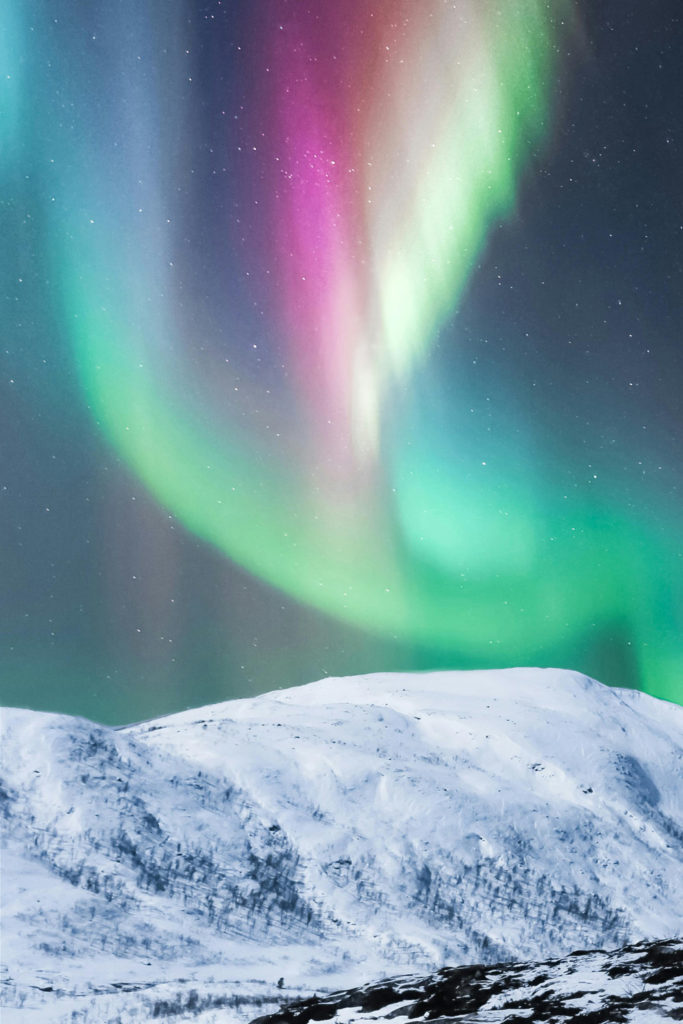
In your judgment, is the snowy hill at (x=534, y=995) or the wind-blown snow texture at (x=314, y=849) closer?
the snowy hill at (x=534, y=995)

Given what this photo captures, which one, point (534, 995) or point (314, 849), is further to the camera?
point (314, 849)

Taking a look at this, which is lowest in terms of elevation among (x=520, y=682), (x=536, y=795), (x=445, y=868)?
(x=445, y=868)

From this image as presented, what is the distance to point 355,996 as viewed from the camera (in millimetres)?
15680

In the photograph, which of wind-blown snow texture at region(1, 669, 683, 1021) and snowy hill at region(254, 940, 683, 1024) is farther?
wind-blown snow texture at region(1, 669, 683, 1021)

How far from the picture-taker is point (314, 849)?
223ft

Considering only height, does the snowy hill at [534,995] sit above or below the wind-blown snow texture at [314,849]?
below

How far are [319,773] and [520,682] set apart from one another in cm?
5633

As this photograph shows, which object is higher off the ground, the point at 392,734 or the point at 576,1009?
the point at 392,734

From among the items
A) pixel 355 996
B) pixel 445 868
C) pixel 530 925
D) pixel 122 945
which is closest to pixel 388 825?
pixel 445 868

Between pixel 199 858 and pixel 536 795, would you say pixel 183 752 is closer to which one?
pixel 199 858

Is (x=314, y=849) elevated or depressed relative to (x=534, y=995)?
elevated

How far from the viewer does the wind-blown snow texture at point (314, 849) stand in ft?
148

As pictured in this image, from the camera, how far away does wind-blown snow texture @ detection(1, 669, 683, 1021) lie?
148 ft

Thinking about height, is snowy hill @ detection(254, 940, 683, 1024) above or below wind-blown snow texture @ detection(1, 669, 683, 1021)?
below
